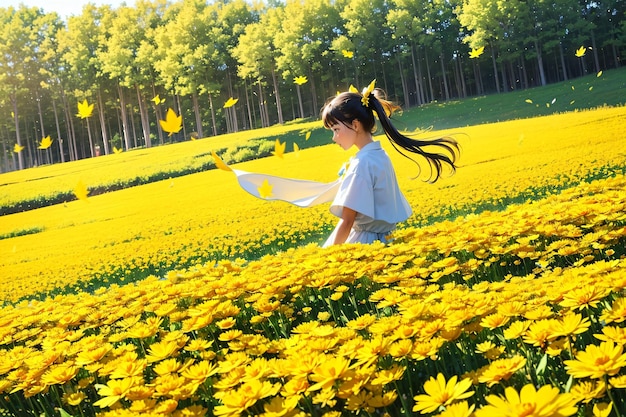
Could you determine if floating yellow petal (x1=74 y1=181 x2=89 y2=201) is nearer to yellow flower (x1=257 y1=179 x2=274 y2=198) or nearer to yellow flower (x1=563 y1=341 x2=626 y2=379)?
yellow flower (x1=257 y1=179 x2=274 y2=198)

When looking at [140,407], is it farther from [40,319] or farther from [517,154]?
[517,154]

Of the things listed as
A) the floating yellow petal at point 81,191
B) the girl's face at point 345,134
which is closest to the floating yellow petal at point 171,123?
the floating yellow petal at point 81,191

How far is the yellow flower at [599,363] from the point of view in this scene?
0.68 metres

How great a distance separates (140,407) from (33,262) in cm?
461

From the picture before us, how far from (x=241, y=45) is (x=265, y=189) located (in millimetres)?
5458

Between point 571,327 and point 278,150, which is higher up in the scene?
point 278,150

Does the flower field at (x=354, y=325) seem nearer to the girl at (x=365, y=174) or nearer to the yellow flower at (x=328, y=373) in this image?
the yellow flower at (x=328, y=373)

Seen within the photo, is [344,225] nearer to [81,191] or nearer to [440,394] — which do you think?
[440,394]

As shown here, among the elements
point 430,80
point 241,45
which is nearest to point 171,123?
point 241,45

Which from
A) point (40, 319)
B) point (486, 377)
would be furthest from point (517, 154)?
point (486, 377)

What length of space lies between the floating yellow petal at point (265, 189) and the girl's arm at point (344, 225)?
827 millimetres

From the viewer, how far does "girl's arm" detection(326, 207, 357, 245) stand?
7.78ft

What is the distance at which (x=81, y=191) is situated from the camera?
6070mm

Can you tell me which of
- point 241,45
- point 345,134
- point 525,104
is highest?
point 241,45
